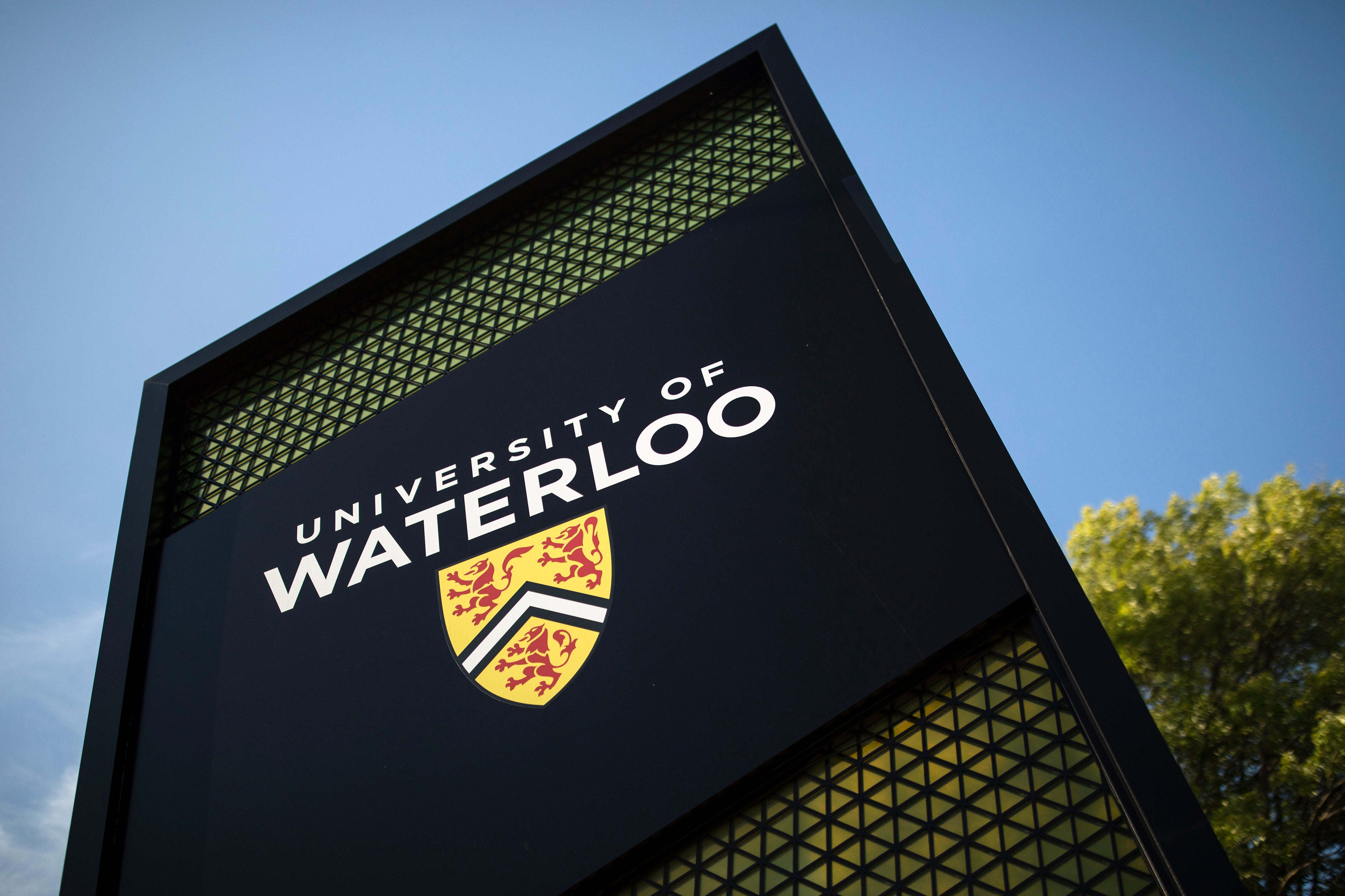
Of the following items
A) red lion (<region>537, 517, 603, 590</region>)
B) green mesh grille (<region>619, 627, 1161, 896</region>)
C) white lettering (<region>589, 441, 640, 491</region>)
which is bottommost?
green mesh grille (<region>619, 627, 1161, 896</region>)

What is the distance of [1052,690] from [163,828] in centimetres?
460

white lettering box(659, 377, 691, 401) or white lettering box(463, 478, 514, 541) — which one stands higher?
white lettering box(659, 377, 691, 401)

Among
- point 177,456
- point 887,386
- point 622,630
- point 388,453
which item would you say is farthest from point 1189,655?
point 177,456

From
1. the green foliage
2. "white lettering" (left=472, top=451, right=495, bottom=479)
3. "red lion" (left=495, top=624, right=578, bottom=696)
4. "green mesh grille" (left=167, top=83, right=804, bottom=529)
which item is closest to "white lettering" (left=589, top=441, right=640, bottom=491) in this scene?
"white lettering" (left=472, top=451, right=495, bottom=479)

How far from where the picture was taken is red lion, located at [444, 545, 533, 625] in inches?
193

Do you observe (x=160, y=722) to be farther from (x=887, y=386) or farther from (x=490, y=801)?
(x=887, y=386)

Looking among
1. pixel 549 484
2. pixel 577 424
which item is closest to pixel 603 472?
pixel 549 484

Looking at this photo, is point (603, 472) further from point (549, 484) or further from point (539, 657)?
point (539, 657)

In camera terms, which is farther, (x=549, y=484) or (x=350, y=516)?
(x=350, y=516)

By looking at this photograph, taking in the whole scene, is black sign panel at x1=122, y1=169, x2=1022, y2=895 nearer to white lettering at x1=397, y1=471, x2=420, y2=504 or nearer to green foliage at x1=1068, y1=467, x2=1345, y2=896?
white lettering at x1=397, y1=471, x2=420, y2=504

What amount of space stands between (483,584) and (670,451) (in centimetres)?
128

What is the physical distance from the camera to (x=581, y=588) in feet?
15.5

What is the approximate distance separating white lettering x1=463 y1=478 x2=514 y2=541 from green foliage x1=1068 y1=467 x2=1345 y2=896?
6.72 metres

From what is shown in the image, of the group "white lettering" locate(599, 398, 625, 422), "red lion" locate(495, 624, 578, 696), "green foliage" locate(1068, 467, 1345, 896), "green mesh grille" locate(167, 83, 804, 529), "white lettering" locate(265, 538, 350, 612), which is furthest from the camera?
"green foliage" locate(1068, 467, 1345, 896)
